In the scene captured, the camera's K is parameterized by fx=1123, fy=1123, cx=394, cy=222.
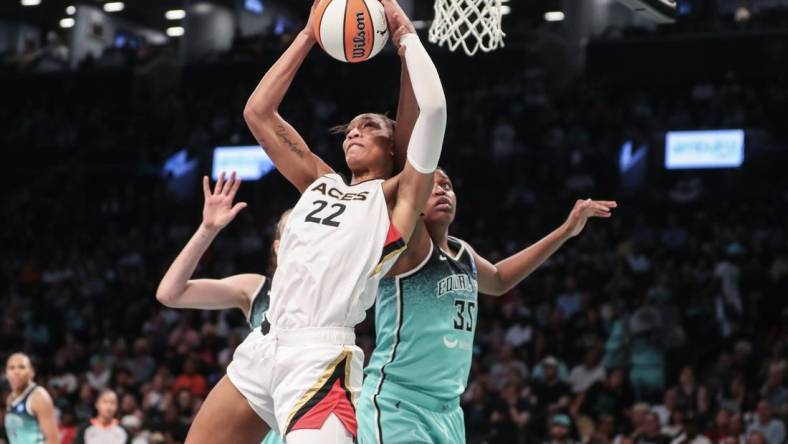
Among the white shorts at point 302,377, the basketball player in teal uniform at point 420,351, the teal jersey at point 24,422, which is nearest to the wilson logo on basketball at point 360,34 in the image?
the basketball player in teal uniform at point 420,351

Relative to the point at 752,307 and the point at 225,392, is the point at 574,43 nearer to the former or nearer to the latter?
the point at 752,307

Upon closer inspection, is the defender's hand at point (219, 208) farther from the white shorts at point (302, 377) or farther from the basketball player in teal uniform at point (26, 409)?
the basketball player in teal uniform at point (26, 409)

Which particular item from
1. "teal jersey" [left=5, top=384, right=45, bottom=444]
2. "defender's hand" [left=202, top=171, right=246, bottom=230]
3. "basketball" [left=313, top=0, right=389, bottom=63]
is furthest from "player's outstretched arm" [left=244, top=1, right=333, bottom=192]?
"teal jersey" [left=5, top=384, right=45, bottom=444]

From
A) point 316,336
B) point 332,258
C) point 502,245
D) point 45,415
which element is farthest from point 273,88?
point 502,245

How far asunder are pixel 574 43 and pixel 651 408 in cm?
1131

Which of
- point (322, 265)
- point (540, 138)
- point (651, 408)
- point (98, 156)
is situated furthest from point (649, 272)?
point (98, 156)

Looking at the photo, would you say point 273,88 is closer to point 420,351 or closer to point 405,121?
point 405,121

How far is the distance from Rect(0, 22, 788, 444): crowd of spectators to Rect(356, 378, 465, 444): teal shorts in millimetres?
5557

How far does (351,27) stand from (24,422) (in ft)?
17.3

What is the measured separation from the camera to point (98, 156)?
2230cm

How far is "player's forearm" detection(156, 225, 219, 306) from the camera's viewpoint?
4.77 metres

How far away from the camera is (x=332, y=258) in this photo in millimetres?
4359

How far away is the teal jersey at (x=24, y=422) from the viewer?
872cm

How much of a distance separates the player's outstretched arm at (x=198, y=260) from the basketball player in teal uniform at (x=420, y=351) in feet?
2.84
